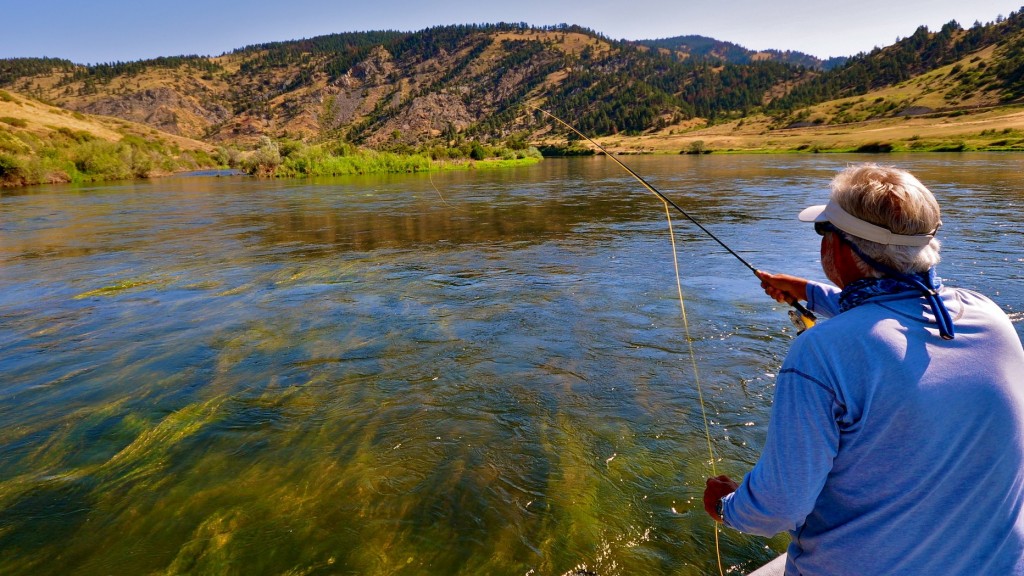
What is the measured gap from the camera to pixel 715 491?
8.66ft

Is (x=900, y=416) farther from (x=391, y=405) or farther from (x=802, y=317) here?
(x=391, y=405)

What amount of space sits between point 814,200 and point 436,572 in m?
25.5

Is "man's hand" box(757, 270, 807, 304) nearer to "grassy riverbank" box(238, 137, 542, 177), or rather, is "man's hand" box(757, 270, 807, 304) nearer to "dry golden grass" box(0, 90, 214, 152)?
"grassy riverbank" box(238, 137, 542, 177)

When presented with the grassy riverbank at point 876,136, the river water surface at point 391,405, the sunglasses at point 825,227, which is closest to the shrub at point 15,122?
the river water surface at point 391,405

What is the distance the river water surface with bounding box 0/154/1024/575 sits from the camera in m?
4.50

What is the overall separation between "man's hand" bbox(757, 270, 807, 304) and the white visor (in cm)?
135

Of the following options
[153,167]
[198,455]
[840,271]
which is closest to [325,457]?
[198,455]

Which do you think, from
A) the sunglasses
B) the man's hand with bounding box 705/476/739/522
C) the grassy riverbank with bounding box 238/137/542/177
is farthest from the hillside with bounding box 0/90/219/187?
the sunglasses

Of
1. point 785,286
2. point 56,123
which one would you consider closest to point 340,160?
point 56,123

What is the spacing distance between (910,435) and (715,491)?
0.94 metres

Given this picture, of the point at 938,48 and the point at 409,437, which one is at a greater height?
the point at 938,48

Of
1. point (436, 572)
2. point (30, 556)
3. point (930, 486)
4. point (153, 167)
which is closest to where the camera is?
point (930, 486)

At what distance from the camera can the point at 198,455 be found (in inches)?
230

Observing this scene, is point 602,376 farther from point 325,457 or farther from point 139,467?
point 139,467
